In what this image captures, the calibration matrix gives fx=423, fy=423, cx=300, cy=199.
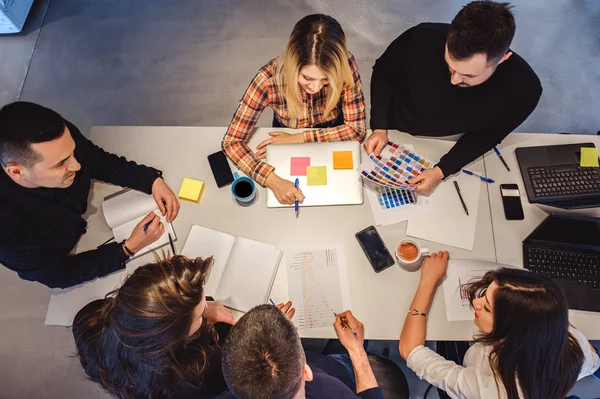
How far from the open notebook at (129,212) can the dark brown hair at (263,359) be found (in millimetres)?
661

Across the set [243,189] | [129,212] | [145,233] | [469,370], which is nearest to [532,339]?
[469,370]

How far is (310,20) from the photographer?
1583 mm

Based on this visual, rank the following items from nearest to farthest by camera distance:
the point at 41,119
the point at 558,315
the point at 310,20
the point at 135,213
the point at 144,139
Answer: the point at 558,315 < the point at 41,119 < the point at 310,20 < the point at 135,213 < the point at 144,139

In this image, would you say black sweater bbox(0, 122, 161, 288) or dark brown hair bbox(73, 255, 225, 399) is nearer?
dark brown hair bbox(73, 255, 225, 399)

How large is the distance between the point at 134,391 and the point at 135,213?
27.8 inches

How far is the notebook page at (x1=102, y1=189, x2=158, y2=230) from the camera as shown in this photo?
1771mm

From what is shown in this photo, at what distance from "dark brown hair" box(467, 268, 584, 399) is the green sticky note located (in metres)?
0.78

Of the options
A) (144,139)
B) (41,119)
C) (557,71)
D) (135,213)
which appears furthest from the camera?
(557,71)

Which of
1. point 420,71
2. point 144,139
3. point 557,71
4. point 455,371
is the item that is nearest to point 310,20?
point 420,71

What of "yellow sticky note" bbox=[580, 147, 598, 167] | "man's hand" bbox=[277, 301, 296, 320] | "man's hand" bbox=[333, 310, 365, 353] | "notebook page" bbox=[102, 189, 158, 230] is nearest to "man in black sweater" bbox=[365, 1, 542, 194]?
"yellow sticky note" bbox=[580, 147, 598, 167]

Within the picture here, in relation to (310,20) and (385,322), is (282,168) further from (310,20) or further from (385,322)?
(385,322)

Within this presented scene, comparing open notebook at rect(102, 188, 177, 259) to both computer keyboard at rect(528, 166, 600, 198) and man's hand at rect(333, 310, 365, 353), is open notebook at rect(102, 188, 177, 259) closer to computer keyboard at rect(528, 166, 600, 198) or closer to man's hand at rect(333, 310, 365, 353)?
man's hand at rect(333, 310, 365, 353)

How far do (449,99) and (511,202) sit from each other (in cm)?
50

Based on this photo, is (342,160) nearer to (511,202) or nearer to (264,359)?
(511,202)
